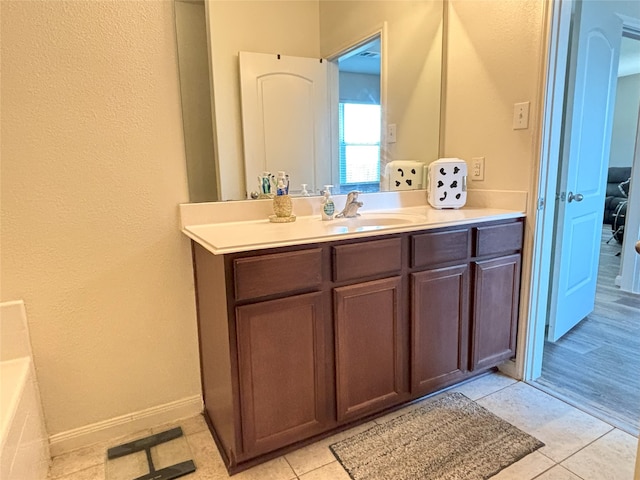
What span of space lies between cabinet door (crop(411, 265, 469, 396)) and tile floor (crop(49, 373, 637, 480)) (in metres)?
0.18

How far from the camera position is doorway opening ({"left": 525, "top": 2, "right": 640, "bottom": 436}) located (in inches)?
77.3

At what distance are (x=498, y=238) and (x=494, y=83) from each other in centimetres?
76

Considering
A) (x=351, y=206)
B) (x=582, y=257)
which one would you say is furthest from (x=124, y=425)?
(x=582, y=257)

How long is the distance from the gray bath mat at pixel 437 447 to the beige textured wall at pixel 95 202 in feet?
2.88

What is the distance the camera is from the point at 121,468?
1.57 metres

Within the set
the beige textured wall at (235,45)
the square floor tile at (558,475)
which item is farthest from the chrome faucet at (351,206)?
the square floor tile at (558,475)

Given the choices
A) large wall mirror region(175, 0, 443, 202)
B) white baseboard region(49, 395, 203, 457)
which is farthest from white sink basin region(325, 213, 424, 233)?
white baseboard region(49, 395, 203, 457)

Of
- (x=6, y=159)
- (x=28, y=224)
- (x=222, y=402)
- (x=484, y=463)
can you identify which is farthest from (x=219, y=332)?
(x=484, y=463)

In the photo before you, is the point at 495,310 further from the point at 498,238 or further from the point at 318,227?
the point at 318,227

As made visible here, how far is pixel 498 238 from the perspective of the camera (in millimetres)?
1938

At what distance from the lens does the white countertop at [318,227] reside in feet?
4.53

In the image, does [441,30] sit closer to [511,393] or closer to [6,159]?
[511,393]

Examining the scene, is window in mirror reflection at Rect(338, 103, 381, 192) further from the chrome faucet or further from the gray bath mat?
the gray bath mat

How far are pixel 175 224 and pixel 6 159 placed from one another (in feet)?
1.97
